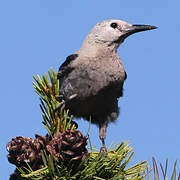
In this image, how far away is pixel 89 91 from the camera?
4.18m

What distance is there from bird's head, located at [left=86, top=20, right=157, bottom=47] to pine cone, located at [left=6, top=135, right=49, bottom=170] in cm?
236

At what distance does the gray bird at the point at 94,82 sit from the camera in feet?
13.7

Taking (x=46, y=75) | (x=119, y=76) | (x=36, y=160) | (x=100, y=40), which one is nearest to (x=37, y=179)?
(x=36, y=160)

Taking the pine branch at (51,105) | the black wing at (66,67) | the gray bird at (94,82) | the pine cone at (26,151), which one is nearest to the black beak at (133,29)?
the gray bird at (94,82)

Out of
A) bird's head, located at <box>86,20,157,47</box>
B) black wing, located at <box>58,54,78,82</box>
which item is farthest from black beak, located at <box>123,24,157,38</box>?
black wing, located at <box>58,54,78,82</box>

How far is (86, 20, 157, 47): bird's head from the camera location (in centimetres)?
490

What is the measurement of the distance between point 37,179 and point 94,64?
1.92 meters

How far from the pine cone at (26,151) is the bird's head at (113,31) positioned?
92.8 inches

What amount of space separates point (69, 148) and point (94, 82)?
5.20 feet

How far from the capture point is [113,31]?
5016 mm

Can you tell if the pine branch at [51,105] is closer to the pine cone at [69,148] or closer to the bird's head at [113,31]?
the pine cone at [69,148]

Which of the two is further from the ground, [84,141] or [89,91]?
[89,91]

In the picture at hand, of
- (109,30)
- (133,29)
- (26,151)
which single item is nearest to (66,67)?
(109,30)

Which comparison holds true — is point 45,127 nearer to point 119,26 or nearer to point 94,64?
point 94,64
